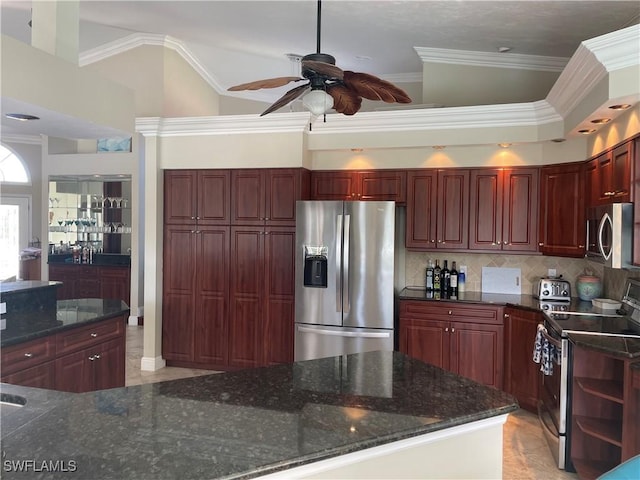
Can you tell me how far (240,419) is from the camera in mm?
1419

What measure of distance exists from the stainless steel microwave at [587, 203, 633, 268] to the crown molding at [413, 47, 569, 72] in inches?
73.8

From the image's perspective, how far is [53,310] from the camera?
3.21 meters

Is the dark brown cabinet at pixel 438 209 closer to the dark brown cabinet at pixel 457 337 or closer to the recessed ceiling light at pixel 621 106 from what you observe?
the dark brown cabinet at pixel 457 337

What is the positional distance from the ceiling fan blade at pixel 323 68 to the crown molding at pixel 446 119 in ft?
7.60

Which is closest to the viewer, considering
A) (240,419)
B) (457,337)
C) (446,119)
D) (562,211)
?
(240,419)

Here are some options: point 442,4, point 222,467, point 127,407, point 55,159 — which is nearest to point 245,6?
point 442,4

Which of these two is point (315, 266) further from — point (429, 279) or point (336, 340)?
point (429, 279)

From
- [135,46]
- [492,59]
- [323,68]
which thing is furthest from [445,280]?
[135,46]

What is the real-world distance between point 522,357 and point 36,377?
358 centimetres

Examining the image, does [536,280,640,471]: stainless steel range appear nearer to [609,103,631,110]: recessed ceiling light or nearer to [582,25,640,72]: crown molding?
[609,103,631,110]: recessed ceiling light

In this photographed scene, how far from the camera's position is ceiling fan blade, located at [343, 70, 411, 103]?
239cm

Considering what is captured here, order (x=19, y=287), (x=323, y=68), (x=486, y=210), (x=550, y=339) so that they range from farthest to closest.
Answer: (x=486, y=210) → (x=550, y=339) → (x=19, y=287) → (x=323, y=68)

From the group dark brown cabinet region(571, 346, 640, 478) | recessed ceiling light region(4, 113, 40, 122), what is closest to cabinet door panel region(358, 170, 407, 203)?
dark brown cabinet region(571, 346, 640, 478)

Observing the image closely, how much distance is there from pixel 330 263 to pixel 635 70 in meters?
2.64
